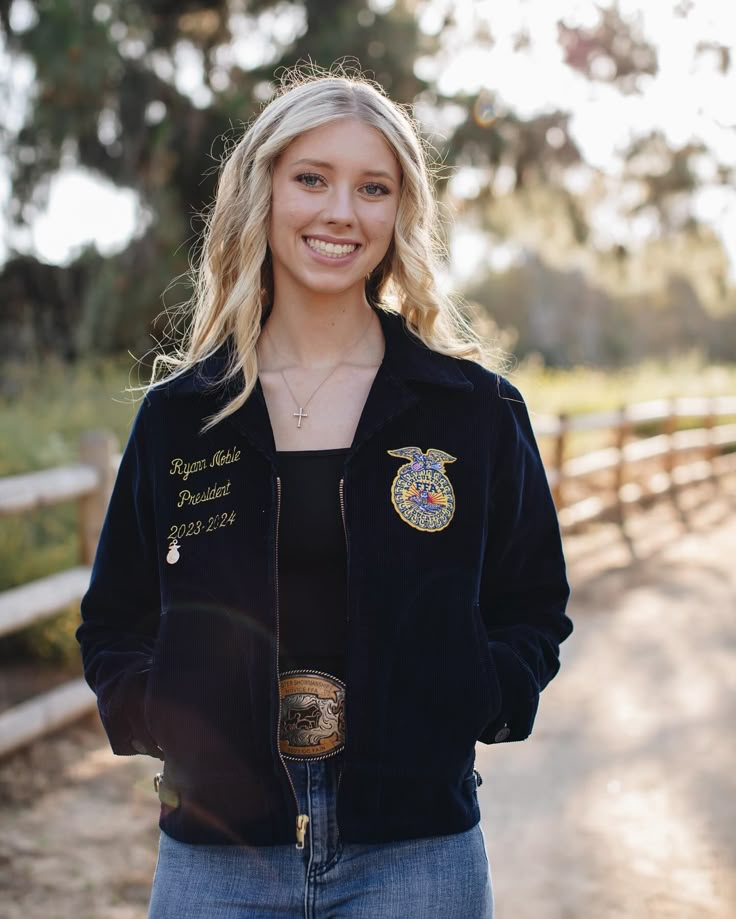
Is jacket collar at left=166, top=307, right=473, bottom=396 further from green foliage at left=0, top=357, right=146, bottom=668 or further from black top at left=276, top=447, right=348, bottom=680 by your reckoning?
green foliage at left=0, top=357, right=146, bottom=668

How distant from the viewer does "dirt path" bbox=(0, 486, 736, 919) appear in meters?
3.76

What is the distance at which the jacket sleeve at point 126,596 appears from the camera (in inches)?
84.0

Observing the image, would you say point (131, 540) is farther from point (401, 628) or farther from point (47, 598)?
point (47, 598)

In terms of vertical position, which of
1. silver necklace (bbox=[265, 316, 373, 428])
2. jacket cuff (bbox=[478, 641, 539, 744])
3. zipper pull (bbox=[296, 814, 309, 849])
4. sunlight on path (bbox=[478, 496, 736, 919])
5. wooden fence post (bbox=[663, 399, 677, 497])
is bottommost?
wooden fence post (bbox=[663, 399, 677, 497])

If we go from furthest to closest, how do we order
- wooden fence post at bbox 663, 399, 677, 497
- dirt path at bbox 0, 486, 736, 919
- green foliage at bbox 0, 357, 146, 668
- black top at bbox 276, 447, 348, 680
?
wooden fence post at bbox 663, 399, 677, 497 < green foliage at bbox 0, 357, 146, 668 < dirt path at bbox 0, 486, 736, 919 < black top at bbox 276, 447, 348, 680

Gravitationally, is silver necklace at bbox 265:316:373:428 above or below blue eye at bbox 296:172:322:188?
below

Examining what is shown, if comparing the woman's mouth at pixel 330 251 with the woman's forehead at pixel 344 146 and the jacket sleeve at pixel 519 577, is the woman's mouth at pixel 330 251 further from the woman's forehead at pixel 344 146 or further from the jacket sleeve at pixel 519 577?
the jacket sleeve at pixel 519 577

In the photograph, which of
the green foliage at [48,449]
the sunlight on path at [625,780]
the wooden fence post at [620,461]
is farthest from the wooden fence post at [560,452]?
the green foliage at [48,449]

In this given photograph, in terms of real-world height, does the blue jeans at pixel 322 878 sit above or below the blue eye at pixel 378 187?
below

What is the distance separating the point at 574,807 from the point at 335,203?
10.4 feet

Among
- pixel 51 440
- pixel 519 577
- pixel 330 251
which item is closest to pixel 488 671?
pixel 519 577

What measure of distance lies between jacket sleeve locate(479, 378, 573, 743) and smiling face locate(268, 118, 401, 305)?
0.40 meters

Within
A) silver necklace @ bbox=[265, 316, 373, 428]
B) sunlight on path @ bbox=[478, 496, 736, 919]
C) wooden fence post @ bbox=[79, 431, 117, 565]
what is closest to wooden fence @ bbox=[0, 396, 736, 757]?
wooden fence post @ bbox=[79, 431, 117, 565]

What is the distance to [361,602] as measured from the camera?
196 centimetres
